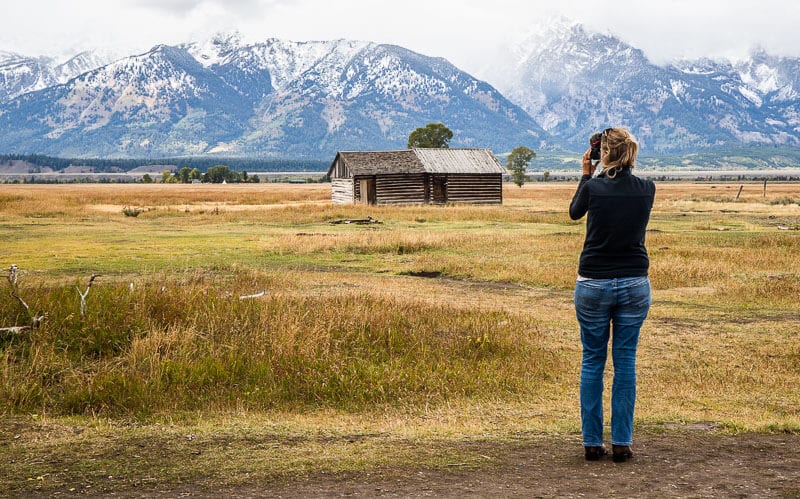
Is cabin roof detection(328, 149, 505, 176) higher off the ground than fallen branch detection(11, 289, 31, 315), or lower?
higher

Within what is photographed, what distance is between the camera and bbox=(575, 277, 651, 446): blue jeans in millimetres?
6777

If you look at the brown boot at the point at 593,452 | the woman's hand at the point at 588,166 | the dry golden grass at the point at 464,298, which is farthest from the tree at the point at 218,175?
the brown boot at the point at 593,452

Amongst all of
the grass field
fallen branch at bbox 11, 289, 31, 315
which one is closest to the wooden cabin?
the grass field

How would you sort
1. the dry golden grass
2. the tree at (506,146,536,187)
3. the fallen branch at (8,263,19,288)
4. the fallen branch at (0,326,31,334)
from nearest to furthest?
the dry golden grass < the fallen branch at (0,326,31,334) < the fallen branch at (8,263,19,288) < the tree at (506,146,536,187)

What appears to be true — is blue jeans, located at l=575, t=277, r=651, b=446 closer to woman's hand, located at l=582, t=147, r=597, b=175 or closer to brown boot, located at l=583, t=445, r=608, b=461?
brown boot, located at l=583, t=445, r=608, b=461

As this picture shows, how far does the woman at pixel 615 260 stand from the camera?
678cm

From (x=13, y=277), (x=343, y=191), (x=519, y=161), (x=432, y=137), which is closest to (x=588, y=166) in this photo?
(x=13, y=277)

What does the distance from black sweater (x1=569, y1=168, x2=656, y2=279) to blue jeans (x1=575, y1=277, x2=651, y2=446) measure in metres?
0.10

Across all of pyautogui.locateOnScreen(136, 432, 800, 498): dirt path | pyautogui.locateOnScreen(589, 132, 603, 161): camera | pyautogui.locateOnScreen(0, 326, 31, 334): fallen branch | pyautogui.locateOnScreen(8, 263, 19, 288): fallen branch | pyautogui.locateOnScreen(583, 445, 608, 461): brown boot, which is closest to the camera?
pyautogui.locateOnScreen(136, 432, 800, 498): dirt path

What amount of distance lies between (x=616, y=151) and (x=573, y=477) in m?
2.49

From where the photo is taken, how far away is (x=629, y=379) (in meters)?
7.00

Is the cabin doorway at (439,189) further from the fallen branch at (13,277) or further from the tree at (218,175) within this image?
the tree at (218,175)

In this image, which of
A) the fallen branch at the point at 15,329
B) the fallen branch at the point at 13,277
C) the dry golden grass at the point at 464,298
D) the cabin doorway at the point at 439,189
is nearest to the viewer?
the dry golden grass at the point at 464,298

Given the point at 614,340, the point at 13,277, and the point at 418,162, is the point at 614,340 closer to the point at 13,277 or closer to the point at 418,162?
the point at 13,277
